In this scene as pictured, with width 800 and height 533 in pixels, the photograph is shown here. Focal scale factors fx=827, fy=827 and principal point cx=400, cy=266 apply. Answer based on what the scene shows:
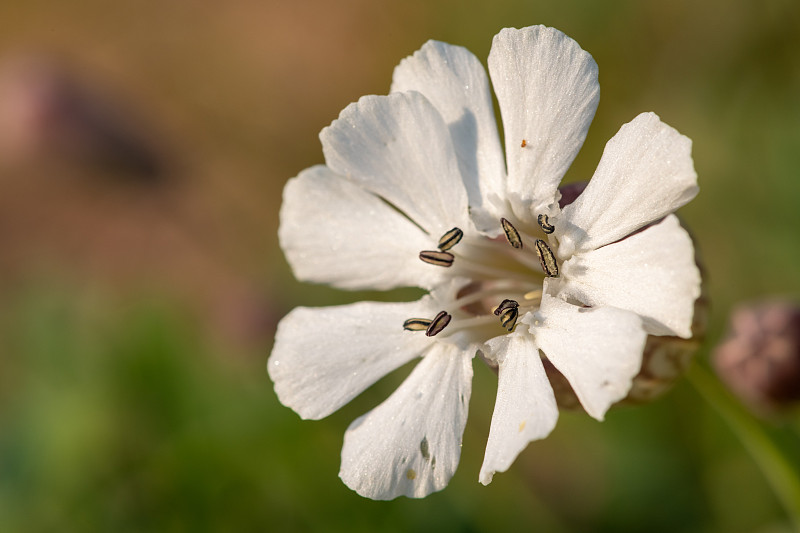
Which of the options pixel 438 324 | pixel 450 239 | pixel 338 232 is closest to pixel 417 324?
pixel 438 324

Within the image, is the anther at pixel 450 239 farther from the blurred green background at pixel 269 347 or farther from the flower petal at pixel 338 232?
the blurred green background at pixel 269 347

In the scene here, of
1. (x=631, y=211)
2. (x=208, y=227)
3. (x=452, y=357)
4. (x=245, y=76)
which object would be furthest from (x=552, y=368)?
(x=245, y=76)

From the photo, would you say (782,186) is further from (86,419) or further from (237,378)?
(86,419)

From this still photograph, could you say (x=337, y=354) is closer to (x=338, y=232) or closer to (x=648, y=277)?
(x=338, y=232)

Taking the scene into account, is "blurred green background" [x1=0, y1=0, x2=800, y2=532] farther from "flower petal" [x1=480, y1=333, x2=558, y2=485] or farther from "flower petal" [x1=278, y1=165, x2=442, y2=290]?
"flower petal" [x1=278, y1=165, x2=442, y2=290]

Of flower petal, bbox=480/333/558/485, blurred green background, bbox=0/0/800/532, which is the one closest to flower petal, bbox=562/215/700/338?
flower petal, bbox=480/333/558/485

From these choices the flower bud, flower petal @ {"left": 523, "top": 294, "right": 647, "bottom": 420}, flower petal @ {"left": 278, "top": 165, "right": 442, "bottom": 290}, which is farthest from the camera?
the flower bud
